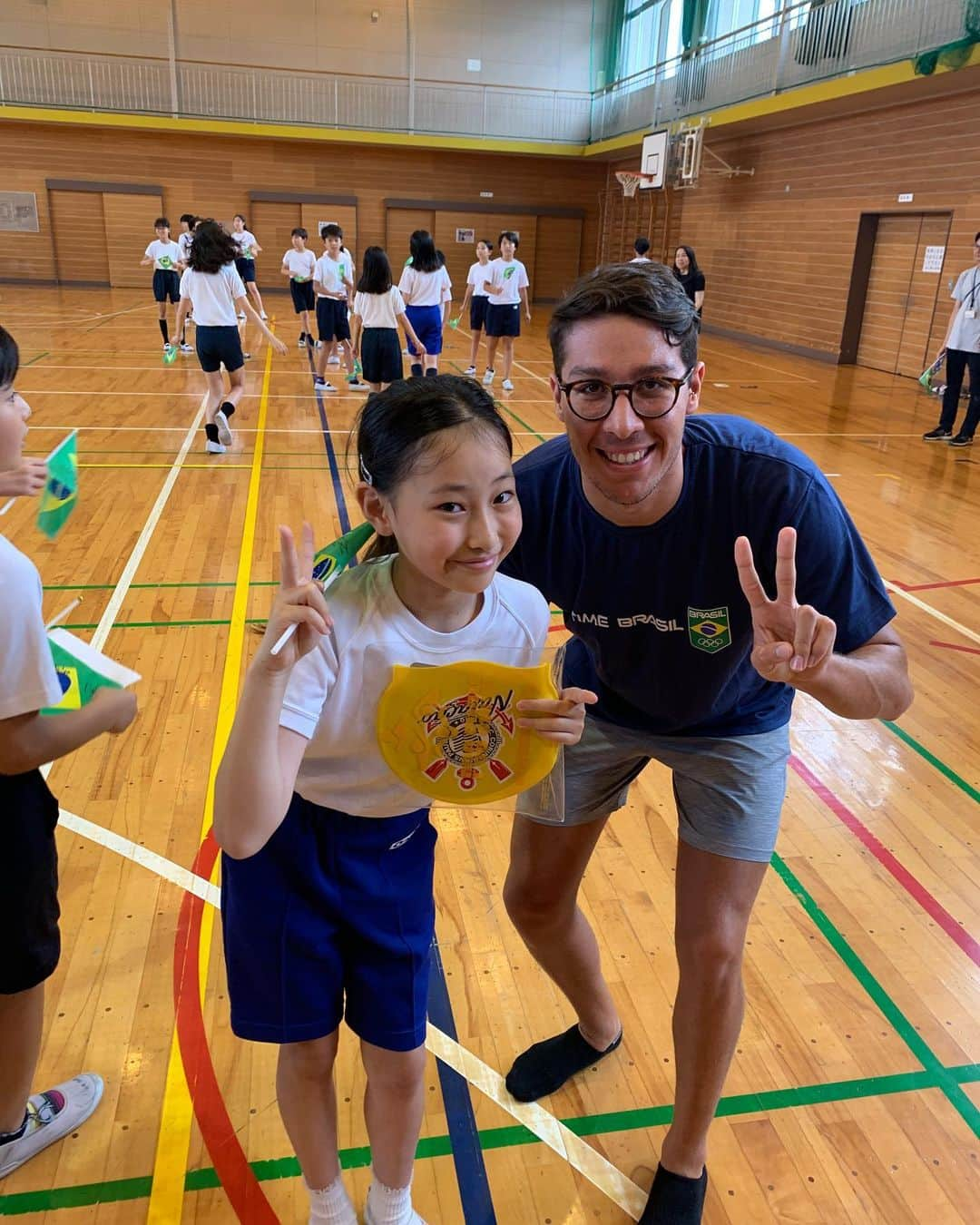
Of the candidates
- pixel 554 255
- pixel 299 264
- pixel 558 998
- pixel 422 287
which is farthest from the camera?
pixel 554 255

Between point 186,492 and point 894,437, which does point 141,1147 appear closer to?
point 186,492

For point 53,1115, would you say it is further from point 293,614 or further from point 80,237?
point 80,237

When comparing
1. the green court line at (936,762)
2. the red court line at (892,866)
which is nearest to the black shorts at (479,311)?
the green court line at (936,762)

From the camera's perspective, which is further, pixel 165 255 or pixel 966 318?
pixel 165 255

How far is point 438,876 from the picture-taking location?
9.51 ft

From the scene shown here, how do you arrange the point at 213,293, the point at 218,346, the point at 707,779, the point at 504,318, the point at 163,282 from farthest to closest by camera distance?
the point at 163,282 → the point at 504,318 → the point at 218,346 → the point at 213,293 → the point at 707,779

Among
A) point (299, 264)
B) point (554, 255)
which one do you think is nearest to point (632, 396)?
point (299, 264)

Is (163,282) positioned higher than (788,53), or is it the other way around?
(788,53)

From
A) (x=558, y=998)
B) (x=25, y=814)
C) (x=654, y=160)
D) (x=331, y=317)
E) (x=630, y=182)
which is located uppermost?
(x=654, y=160)

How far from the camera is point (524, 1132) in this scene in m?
2.07

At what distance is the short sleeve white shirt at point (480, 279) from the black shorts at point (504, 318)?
20 cm

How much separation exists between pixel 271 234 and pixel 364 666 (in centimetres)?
2306

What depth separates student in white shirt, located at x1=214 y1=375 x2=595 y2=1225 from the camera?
135 cm

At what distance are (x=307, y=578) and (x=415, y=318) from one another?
9106 mm
